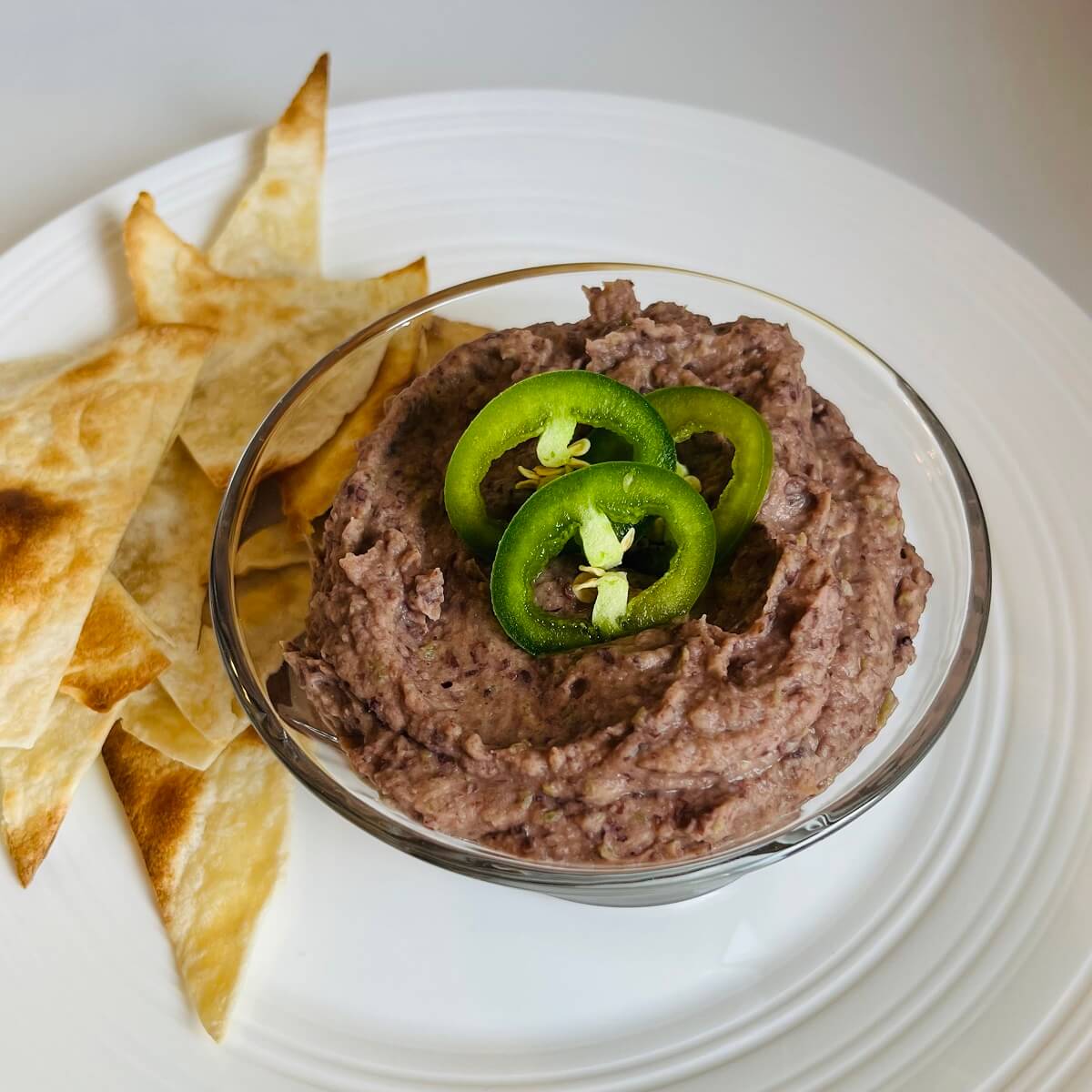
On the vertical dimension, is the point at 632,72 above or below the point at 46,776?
Answer: above

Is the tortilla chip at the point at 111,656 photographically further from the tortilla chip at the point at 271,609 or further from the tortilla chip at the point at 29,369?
the tortilla chip at the point at 29,369

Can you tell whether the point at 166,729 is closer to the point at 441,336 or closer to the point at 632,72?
the point at 441,336

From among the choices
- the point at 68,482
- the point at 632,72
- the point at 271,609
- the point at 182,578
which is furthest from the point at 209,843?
the point at 632,72

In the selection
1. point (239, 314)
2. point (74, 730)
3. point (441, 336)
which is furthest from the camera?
point (239, 314)

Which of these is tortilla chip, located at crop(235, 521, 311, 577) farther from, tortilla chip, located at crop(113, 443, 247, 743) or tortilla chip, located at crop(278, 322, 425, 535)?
tortilla chip, located at crop(113, 443, 247, 743)

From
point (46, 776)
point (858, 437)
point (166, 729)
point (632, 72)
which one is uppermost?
point (632, 72)

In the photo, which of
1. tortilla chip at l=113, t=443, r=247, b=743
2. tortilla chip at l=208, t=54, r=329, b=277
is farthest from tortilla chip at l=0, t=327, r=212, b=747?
tortilla chip at l=208, t=54, r=329, b=277

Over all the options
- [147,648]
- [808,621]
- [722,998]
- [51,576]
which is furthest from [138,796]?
[808,621]

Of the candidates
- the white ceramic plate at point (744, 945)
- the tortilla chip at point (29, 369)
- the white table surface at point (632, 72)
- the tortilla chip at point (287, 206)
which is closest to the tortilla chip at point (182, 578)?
the white ceramic plate at point (744, 945)
